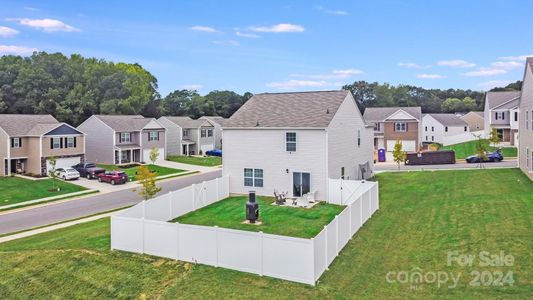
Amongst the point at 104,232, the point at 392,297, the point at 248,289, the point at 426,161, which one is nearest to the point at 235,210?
the point at 104,232

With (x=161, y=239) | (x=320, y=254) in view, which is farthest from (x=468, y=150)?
(x=161, y=239)

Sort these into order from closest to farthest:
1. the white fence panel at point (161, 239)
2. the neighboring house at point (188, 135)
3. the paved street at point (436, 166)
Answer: the white fence panel at point (161, 239)
the paved street at point (436, 166)
the neighboring house at point (188, 135)

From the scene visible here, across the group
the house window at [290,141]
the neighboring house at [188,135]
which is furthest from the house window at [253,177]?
the neighboring house at [188,135]

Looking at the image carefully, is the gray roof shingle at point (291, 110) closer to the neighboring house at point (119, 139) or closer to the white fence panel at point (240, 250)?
the white fence panel at point (240, 250)

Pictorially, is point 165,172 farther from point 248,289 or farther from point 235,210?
point 248,289

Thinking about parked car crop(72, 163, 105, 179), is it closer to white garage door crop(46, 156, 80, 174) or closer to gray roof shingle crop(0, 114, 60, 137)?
white garage door crop(46, 156, 80, 174)

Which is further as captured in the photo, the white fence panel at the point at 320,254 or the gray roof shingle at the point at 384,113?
the gray roof shingle at the point at 384,113

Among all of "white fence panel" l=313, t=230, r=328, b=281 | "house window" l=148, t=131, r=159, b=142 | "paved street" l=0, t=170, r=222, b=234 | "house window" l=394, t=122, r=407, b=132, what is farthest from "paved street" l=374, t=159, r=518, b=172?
"white fence panel" l=313, t=230, r=328, b=281
